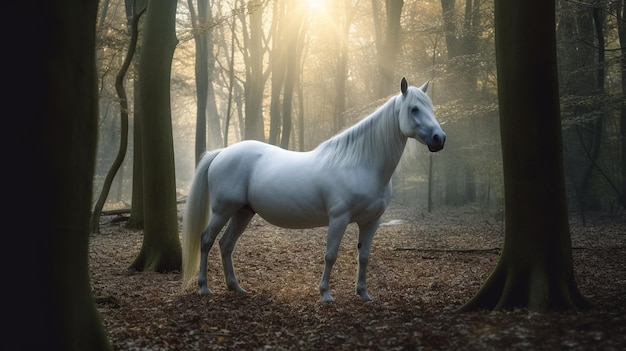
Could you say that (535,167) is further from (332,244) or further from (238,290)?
(238,290)

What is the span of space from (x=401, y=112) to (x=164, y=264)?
5.04m

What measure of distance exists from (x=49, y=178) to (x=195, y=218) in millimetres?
4557

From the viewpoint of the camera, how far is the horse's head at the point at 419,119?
242 inches

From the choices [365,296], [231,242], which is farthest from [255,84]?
[365,296]

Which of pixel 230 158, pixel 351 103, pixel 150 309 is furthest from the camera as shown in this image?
pixel 351 103

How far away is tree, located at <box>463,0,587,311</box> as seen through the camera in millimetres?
5129

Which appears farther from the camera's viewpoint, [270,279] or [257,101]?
[257,101]

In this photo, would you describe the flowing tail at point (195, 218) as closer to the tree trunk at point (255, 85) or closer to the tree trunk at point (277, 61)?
the tree trunk at point (255, 85)

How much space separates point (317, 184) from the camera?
22.6ft

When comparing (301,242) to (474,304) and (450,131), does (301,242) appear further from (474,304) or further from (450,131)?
(450,131)

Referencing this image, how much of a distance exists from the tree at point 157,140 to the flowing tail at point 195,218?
1442 millimetres

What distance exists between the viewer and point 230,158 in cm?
772

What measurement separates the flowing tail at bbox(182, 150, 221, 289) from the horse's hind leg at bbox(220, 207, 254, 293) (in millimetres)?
396

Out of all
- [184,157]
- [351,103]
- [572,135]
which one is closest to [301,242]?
[572,135]
